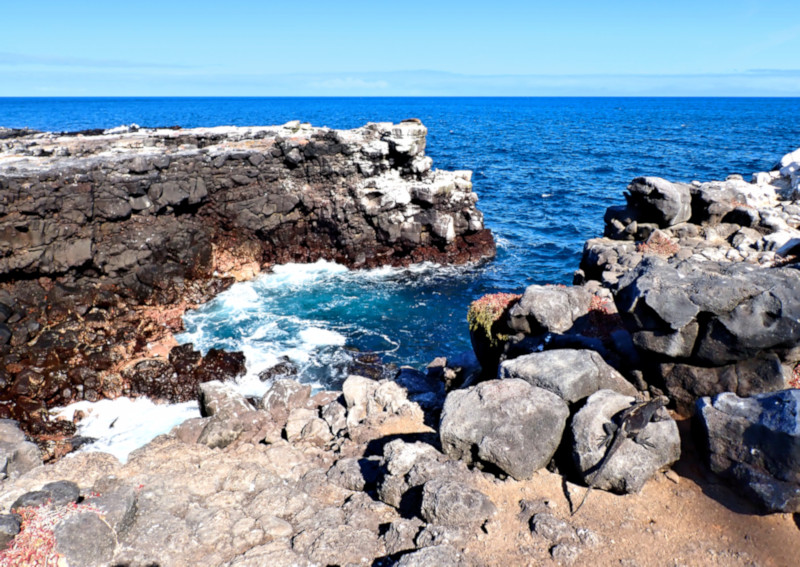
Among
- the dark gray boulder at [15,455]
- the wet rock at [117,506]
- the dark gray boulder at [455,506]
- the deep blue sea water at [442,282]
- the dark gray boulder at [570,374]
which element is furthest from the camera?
the deep blue sea water at [442,282]

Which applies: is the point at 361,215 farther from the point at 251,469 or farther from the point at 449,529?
the point at 449,529

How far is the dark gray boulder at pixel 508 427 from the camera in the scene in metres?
13.0

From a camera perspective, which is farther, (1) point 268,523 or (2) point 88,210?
(2) point 88,210

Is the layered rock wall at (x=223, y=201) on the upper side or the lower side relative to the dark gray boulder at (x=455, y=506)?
upper

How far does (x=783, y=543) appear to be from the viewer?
34.9 feet

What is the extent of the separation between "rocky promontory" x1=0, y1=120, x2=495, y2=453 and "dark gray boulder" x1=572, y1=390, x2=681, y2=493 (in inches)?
710

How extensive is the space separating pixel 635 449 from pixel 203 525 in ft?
34.6

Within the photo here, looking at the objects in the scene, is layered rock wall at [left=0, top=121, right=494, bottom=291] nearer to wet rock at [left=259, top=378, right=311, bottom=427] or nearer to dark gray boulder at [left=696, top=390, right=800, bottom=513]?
wet rock at [left=259, top=378, right=311, bottom=427]

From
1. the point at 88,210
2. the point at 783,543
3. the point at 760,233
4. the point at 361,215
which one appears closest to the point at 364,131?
the point at 361,215

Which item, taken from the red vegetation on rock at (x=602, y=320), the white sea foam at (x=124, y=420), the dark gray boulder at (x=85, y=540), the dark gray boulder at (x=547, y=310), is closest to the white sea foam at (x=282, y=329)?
the white sea foam at (x=124, y=420)

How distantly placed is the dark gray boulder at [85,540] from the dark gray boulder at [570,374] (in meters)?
10.6

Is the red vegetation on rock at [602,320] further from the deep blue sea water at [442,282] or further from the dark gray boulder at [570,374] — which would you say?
the deep blue sea water at [442,282]

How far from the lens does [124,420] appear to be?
889 inches

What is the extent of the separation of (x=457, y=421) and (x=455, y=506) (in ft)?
7.61
